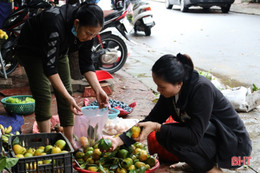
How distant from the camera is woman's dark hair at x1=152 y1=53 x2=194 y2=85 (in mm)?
2387

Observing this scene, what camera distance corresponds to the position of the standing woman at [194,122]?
2453mm

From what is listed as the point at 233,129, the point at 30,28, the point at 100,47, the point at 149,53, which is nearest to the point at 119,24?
the point at 100,47

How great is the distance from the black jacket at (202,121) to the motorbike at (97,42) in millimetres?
3080

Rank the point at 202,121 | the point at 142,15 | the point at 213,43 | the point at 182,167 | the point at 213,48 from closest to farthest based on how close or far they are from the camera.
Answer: the point at 202,121
the point at 182,167
the point at 213,48
the point at 213,43
the point at 142,15

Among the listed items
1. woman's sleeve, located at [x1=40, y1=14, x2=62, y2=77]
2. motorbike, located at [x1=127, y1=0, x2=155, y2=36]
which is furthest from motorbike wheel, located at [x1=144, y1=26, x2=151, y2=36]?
woman's sleeve, located at [x1=40, y1=14, x2=62, y2=77]

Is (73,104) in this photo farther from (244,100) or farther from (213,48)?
Answer: (213,48)

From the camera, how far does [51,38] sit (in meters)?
2.61

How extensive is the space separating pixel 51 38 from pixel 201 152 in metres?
1.40

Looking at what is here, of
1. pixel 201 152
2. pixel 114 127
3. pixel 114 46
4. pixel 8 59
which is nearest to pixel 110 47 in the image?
pixel 114 46

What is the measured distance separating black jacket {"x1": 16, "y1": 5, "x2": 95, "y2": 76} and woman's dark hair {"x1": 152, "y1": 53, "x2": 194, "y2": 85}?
766 millimetres

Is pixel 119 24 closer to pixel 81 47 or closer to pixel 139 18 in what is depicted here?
pixel 81 47

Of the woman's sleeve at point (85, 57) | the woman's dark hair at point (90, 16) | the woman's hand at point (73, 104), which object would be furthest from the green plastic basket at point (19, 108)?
the woman's dark hair at point (90, 16)

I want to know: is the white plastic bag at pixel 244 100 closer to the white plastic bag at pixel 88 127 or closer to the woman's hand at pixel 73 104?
the white plastic bag at pixel 88 127

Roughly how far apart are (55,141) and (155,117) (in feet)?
2.72
